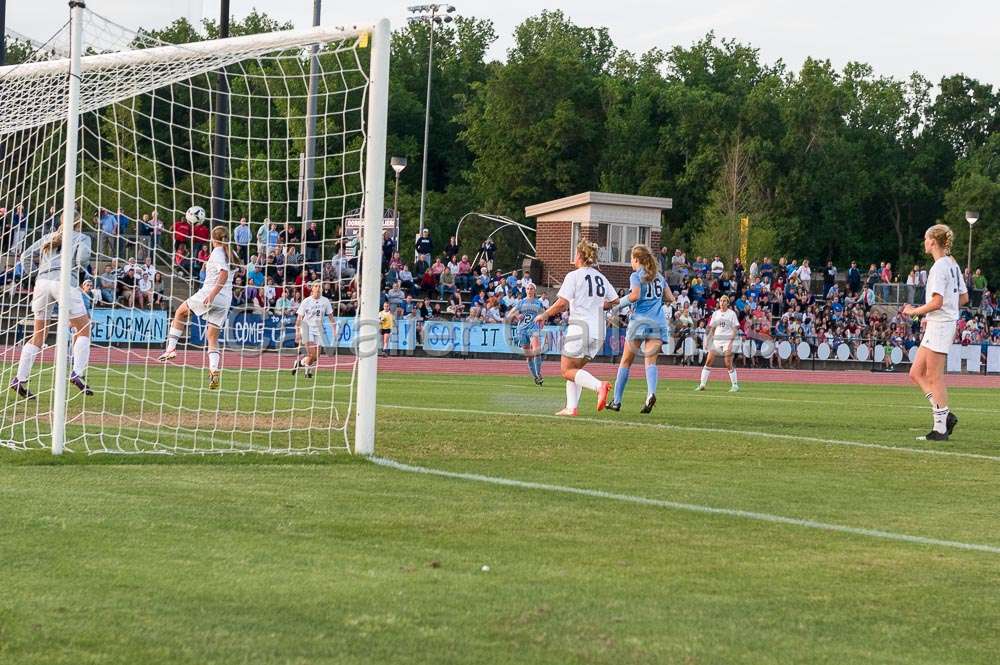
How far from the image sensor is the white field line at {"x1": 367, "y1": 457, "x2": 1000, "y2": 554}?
22.4ft

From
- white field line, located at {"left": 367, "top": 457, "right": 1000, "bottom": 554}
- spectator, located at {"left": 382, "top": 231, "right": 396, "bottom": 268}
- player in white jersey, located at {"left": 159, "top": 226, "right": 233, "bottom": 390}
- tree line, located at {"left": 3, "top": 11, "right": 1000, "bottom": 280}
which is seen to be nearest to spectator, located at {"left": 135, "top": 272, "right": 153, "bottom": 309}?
player in white jersey, located at {"left": 159, "top": 226, "right": 233, "bottom": 390}

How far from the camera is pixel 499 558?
597 centimetres

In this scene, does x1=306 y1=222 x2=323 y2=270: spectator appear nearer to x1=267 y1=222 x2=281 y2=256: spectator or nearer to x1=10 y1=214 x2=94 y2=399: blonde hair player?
x1=267 y1=222 x2=281 y2=256: spectator

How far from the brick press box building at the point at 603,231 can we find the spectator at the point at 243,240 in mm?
32172

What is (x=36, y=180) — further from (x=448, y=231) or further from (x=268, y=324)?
(x=448, y=231)

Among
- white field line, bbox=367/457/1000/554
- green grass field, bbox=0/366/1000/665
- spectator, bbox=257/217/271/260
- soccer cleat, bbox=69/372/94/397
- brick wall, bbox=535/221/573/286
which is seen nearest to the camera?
green grass field, bbox=0/366/1000/665

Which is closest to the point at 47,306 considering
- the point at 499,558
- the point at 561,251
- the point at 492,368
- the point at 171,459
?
the point at 171,459

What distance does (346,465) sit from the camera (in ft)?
30.7

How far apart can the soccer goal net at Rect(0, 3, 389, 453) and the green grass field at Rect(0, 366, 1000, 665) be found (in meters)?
1.36

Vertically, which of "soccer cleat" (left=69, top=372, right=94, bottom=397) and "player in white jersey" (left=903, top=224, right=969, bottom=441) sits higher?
"player in white jersey" (left=903, top=224, right=969, bottom=441)

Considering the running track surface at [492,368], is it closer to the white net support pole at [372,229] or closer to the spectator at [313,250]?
the spectator at [313,250]

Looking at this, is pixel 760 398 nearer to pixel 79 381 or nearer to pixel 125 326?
pixel 79 381

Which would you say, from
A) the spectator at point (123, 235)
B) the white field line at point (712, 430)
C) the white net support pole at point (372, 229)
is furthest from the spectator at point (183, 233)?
the white net support pole at point (372, 229)

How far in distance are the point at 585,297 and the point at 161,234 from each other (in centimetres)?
674
